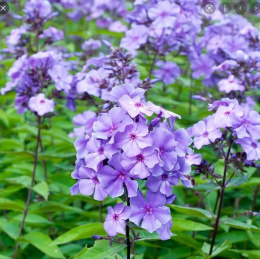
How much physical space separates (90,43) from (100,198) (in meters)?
2.49

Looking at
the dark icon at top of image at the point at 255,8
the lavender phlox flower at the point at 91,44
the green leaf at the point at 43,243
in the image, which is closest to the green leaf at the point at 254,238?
the green leaf at the point at 43,243

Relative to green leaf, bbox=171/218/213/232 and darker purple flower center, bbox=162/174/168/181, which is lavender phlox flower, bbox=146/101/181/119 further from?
green leaf, bbox=171/218/213/232

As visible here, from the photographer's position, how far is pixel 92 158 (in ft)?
5.70

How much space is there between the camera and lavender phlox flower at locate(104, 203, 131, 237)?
5.80 ft

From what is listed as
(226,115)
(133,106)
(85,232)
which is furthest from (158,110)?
(85,232)

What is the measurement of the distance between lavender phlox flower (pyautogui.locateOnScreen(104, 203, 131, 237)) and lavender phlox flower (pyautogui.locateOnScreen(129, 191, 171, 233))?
0.08 feet

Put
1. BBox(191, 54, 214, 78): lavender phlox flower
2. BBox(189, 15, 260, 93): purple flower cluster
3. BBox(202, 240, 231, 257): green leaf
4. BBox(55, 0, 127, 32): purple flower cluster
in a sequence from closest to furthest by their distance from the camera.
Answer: BBox(202, 240, 231, 257): green leaf → BBox(189, 15, 260, 93): purple flower cluster → BBox(191, 54, 214, 78): lavender phlox flower → BBox(55, 0, 127, 32): purple flower cluster

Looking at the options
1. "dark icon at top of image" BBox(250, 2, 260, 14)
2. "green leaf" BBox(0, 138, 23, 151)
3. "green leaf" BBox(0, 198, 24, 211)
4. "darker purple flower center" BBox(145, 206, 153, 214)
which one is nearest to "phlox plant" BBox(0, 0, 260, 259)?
"darker purple flower center" BBox(145, 206, 153, 214)

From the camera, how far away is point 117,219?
5.86ft

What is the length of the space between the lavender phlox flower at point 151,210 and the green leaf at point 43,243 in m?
0.98

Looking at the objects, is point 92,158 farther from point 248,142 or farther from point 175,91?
point 175,91

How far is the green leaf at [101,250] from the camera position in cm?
193

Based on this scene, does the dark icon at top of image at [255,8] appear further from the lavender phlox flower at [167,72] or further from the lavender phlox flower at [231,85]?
the lavender phlox flower at [231,85]

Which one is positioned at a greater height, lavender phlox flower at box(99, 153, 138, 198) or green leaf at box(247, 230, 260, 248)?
lavender phlox flower at box(99, 153, 138, 198)
